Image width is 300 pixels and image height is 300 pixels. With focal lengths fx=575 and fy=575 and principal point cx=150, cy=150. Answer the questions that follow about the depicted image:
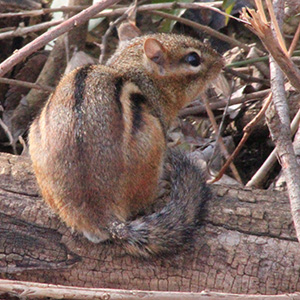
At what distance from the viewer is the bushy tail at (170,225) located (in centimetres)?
351

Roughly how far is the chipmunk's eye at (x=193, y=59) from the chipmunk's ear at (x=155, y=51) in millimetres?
255

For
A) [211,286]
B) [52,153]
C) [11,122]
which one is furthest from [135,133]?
[11,122]

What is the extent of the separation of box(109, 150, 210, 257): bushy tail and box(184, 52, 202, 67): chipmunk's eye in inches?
48.1

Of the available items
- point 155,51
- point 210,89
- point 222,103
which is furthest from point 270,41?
point 210,89

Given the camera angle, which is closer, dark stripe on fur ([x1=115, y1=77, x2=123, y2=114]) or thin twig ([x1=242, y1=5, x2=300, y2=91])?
thin twig ([x1=242, y1=5, x2=300, y2=91])

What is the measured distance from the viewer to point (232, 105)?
18.3ft

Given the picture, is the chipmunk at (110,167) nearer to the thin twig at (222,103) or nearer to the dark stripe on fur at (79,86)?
the dark stripe on fur at (79,86)

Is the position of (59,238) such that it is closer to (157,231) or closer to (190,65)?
(157,231)

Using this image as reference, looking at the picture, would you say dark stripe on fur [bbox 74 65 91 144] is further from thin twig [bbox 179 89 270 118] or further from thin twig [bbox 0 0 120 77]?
thin twig [bbox 179 89 270 118]

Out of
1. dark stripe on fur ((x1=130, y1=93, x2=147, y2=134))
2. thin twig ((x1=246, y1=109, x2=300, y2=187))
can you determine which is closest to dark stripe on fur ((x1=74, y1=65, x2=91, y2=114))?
dark stripe on fur ((x1=130, y1=93, x2=147, y2=134))

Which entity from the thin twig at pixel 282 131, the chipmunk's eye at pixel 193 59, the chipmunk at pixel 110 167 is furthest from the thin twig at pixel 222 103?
the chipmunk at pixel 110 167

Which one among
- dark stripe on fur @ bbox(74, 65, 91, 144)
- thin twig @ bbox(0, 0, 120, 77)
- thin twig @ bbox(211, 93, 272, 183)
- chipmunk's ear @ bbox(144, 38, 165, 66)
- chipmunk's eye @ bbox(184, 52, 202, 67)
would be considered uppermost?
thin twig @ bbox(0, 0, 120, 77)

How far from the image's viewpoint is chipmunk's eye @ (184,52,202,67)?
15.3 feet

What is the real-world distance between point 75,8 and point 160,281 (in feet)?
9.76
